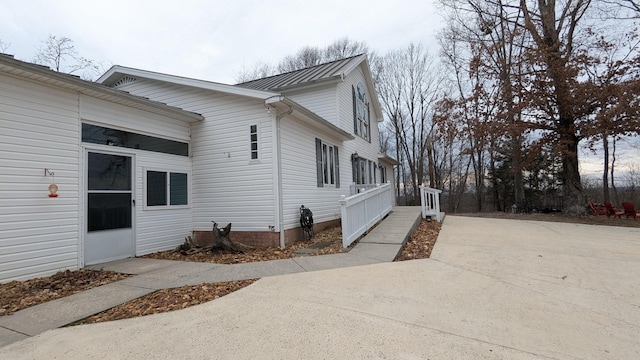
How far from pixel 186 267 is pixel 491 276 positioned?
5324mm

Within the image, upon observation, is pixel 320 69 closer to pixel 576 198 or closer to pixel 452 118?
pixel 452 118

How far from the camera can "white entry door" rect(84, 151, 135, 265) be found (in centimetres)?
620

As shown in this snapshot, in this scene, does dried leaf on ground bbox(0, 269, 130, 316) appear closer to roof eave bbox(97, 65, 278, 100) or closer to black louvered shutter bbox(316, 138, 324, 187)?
roof eave bbox(97, 65, 278, 100)

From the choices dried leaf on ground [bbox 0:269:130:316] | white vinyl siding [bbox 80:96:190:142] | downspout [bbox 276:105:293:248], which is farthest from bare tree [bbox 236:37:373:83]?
dried leaf on ground [bbox 0:269:130:316]

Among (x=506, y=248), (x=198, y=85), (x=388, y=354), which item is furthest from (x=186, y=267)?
(x=506, y=248)

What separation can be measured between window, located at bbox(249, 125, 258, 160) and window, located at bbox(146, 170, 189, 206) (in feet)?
7.20

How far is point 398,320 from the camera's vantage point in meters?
3.17

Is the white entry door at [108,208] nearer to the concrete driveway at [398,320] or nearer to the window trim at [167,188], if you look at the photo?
the window trim at [167,188]

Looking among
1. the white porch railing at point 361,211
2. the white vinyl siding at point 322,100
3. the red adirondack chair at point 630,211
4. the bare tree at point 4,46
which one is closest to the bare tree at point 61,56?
the bare tree at point 4,46

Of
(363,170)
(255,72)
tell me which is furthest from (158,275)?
(255,72)

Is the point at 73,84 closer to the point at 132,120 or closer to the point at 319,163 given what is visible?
the point at 132,120

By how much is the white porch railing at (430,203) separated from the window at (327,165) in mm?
3090

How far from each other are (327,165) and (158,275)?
6.64 meters

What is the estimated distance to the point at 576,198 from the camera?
13.1 meters
